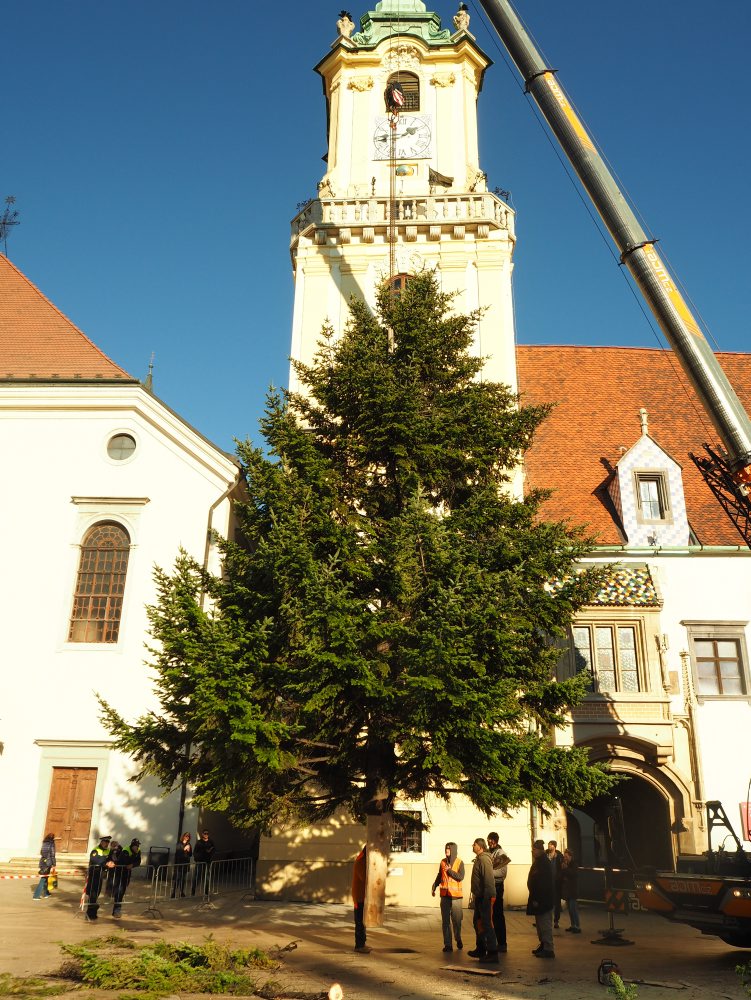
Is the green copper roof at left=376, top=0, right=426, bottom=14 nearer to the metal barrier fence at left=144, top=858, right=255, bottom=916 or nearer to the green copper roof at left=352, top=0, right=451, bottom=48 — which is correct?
the green copper roof at left=352, top=0, right=451, bottom=48

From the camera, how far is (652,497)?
21453 millimetres

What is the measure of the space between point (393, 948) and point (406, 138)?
78.4 feet

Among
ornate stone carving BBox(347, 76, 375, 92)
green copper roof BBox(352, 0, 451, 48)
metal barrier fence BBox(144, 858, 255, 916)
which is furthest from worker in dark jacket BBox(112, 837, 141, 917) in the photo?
green copper roof BBox(352, 0, 451, 48)

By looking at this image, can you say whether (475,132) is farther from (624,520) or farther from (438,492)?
(438,492)

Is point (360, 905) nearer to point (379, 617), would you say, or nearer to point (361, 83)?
point (379, 617)

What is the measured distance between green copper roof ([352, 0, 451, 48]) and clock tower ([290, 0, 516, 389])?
0.17ft

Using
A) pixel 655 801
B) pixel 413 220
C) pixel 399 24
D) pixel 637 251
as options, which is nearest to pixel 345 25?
pixel 399 24

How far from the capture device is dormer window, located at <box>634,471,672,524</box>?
21.1m

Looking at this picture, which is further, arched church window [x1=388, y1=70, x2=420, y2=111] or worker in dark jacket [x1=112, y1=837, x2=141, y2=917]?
arched church window [x1=388, y1=70, x2=420, y2=111]

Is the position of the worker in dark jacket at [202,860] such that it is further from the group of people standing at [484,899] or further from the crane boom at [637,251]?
the crane boom at [637,251]

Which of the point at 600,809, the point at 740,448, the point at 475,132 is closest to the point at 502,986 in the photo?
the point at 740,448

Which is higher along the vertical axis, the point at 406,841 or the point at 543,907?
the point at 406,841

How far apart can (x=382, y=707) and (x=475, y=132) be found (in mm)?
22385

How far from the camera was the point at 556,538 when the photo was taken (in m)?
12.8
